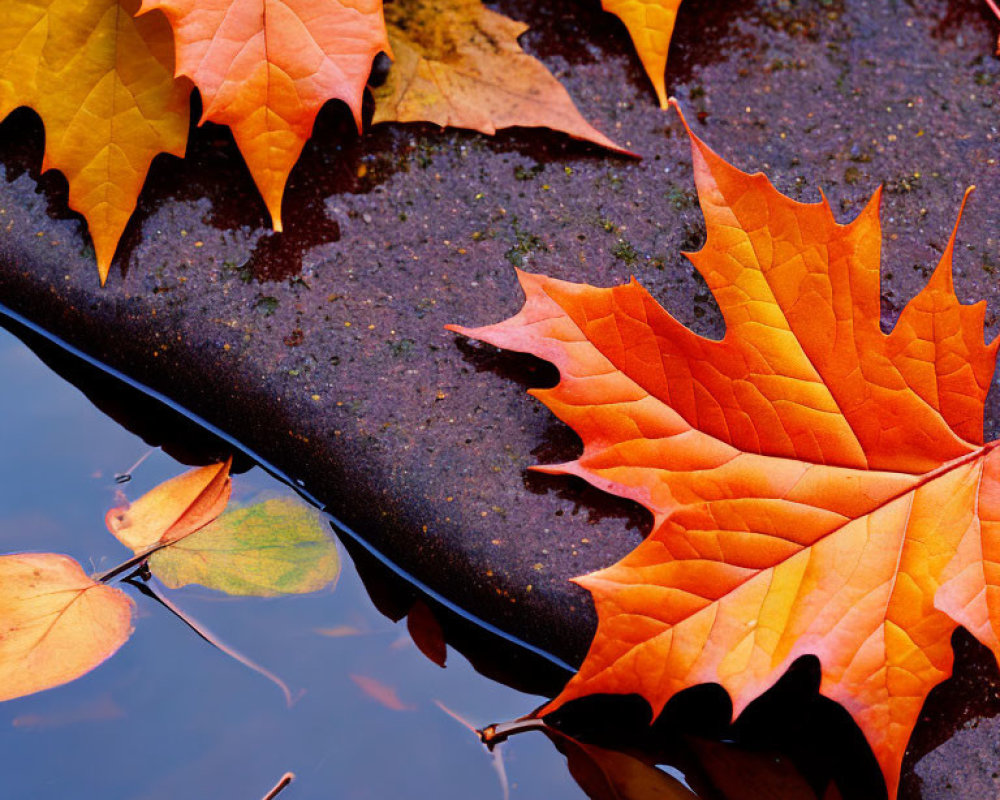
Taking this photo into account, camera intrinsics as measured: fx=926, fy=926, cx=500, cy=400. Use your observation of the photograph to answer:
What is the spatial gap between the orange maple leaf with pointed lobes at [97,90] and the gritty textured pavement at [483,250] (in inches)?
2.7

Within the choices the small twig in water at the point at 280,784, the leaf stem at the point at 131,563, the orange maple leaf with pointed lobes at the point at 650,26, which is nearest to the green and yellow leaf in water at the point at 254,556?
the leaf stem at the point at 131,563

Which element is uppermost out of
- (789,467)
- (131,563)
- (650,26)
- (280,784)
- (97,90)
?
(650,26)

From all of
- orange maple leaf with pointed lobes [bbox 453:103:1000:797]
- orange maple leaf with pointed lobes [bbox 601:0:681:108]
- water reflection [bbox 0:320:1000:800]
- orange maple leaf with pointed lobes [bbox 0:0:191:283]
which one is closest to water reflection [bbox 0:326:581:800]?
water reflection [bbox 0:320:1000:800]

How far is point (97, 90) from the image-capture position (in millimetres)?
938

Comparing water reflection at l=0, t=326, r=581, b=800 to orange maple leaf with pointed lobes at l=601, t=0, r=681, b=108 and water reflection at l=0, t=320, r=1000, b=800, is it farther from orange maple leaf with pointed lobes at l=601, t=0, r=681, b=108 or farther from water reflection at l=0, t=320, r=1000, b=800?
orange maple leaf with pointed lobes at l=601, t=0, r=681, b=108

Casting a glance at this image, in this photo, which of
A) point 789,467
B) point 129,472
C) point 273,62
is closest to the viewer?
point 789,467

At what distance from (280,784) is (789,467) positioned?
0.53 meters

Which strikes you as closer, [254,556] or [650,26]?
[254,556]

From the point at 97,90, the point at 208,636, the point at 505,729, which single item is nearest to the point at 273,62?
the point at 97,90

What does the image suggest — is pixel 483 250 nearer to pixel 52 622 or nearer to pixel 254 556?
pixel 254 556

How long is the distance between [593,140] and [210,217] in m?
0.43

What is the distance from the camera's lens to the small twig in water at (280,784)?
824 millimetres

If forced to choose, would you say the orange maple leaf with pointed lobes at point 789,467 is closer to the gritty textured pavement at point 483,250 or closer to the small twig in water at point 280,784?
the gritty textured pavement at point 483,250

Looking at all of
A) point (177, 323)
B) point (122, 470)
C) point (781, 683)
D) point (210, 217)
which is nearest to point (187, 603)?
point (122, 470)
